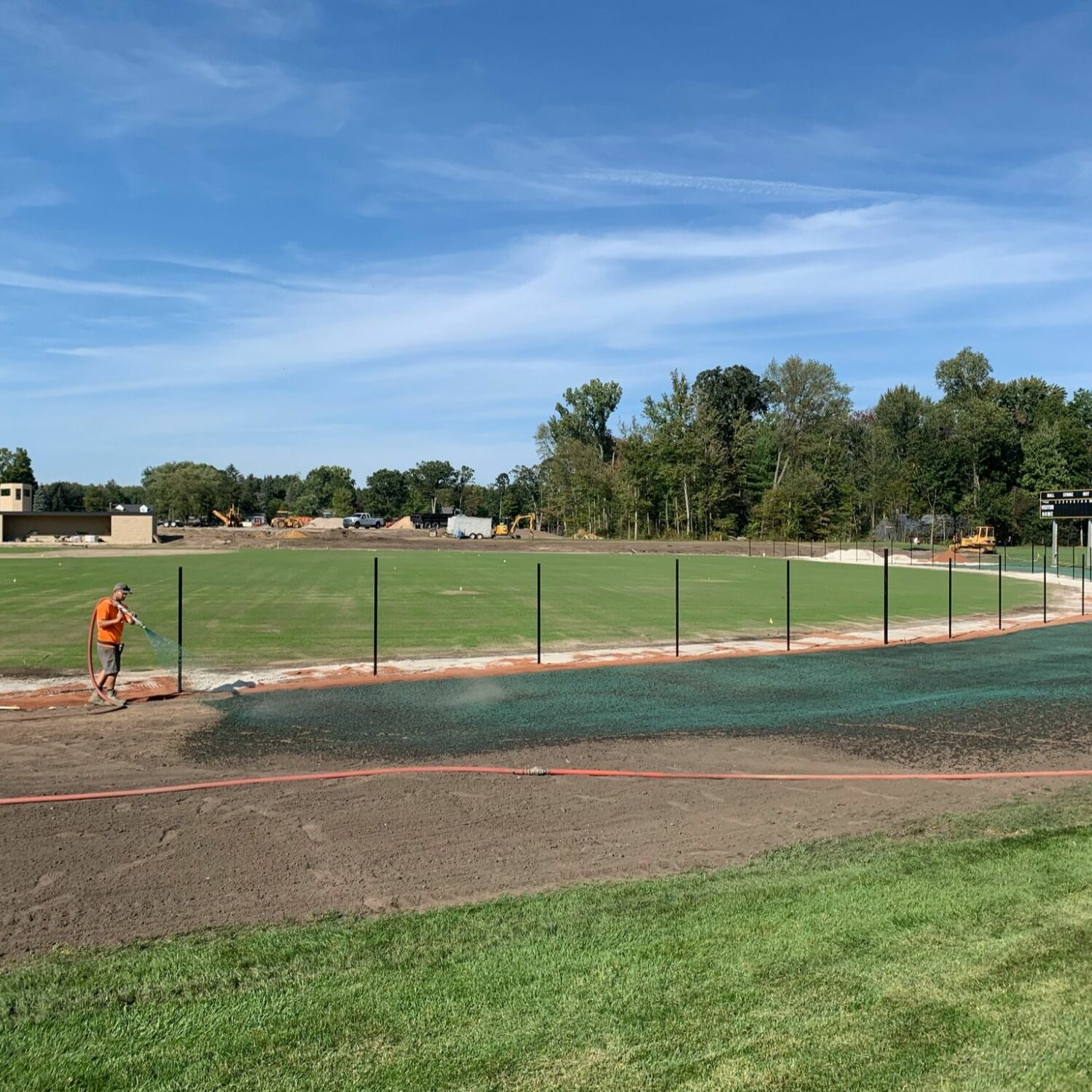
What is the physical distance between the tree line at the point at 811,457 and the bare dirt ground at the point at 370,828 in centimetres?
8542

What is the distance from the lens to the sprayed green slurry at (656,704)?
1120 centimetres

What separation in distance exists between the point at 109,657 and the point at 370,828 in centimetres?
667

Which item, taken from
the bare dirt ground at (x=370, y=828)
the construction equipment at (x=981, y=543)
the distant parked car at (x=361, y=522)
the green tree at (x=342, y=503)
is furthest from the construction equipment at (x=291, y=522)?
the bare dirt ground at (x=370, y=828)

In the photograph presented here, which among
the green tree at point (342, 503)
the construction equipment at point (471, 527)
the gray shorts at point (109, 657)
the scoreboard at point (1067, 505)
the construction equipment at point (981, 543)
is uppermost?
the green tree at point (342, 503)

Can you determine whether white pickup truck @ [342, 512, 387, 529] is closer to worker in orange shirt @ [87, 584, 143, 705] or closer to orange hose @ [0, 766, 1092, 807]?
worker in orange shirt @ [87, 584, 143, 705]

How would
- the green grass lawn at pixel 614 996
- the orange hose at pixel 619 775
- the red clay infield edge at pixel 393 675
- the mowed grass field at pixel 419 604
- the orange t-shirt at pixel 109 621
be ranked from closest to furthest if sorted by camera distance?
the green grass lawn at pixel 614 996 < the orange hose at pixel 619 775 < the orange t-shirt at pixel 109 621 < the red clay infield edge at pixel 393 675 < the mowed grass field at pixel 419 604

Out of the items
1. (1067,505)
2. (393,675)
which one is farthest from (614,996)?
(1067,505)

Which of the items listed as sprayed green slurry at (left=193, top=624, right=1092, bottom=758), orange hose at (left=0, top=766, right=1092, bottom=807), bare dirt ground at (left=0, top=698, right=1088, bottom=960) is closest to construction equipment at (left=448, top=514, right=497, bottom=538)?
sprayed green slurry at (left=193, top=624, right=1092, bottom=758)

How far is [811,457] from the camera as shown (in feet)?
336

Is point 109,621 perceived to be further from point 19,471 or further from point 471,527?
point 19,471

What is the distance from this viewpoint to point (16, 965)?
5.19m

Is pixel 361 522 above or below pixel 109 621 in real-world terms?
above

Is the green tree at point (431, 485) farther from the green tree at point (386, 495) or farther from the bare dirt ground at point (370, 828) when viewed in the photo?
the bare dirt ground at point (370, 828)

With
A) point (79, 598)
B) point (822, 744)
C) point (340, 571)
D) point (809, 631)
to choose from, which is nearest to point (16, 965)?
point (822, 744)
